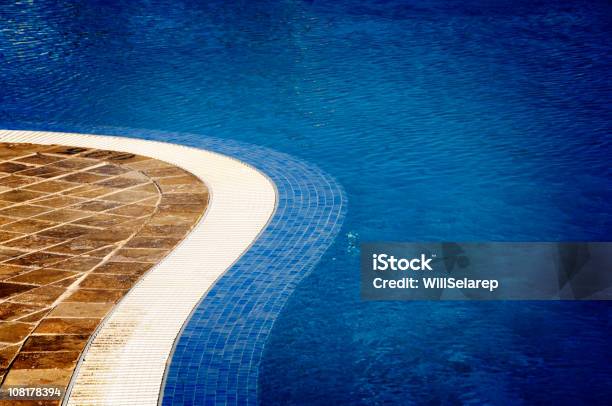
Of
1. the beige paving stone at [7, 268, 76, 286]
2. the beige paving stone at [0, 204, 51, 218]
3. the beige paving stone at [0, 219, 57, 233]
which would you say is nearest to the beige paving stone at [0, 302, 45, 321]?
the beige paving stone at [7, 268, 76, 286]

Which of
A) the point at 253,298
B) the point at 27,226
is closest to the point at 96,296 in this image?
the point at 253,298

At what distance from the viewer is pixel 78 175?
8.48 metres

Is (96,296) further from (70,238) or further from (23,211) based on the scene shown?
(23,211)

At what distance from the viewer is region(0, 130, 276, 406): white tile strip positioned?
16.1 feet

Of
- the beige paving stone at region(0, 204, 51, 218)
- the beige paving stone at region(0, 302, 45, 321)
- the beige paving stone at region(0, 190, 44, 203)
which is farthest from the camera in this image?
the beige paving stone at region(0, 190, 44, 203)

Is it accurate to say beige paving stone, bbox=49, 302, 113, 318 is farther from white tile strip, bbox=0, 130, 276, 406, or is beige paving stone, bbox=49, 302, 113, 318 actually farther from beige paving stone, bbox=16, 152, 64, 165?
beige paving stone, bbox=16, 152, 64, 165

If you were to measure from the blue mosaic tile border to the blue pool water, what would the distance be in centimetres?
14

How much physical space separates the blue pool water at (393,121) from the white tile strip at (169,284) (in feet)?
2.36

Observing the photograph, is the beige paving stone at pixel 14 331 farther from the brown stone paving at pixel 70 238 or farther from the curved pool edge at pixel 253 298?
the curved pool edge at pixel 253 298

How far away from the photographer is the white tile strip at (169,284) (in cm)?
490

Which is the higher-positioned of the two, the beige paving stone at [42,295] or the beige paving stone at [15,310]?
the beige paving stone at [42,295]

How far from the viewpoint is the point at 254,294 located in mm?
6074

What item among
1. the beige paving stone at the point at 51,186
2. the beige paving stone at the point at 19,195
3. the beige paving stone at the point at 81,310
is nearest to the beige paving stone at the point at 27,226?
the beige paving stone at the point at 19,195

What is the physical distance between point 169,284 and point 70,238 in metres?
1.31
